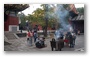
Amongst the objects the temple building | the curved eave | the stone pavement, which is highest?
the curved eave

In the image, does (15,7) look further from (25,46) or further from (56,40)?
(56,40)

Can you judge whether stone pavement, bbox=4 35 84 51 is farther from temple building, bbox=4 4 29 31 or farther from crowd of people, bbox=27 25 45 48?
temple building, bbox=4 4 29 31

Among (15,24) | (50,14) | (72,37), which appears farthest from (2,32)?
(72,37)

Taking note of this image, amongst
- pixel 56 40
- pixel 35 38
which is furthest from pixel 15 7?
pixel 56 40

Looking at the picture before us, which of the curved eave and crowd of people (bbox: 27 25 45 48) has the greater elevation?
the curved eave

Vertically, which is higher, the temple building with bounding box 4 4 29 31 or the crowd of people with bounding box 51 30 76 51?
the temple building with bounding box 4 4 29 31

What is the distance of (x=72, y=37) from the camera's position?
4055 mm

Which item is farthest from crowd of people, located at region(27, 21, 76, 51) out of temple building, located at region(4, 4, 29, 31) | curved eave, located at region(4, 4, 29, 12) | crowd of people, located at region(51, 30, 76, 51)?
curved eave, located at region(4, 4, 29, 12)

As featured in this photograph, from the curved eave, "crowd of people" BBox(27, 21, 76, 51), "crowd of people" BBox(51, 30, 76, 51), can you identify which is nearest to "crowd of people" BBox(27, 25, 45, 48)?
"crowd of people" BBox(27, 21, 76, 51)

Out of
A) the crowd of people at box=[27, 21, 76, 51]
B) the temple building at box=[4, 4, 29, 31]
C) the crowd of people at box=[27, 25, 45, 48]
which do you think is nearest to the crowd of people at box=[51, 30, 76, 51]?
the crowd of people at box=[27, 21, 76, 51]

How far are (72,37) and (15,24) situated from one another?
2.98 feet

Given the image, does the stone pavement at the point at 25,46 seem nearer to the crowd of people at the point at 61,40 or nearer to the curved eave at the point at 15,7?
the crowd of people at the point at 61,40

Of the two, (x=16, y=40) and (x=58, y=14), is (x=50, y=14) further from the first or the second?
(x=16, y=40)

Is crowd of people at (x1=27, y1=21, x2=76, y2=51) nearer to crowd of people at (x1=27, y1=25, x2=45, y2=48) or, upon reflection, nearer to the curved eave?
crowd of people at (x1=27, y1=25, x2=45, y2=48)
